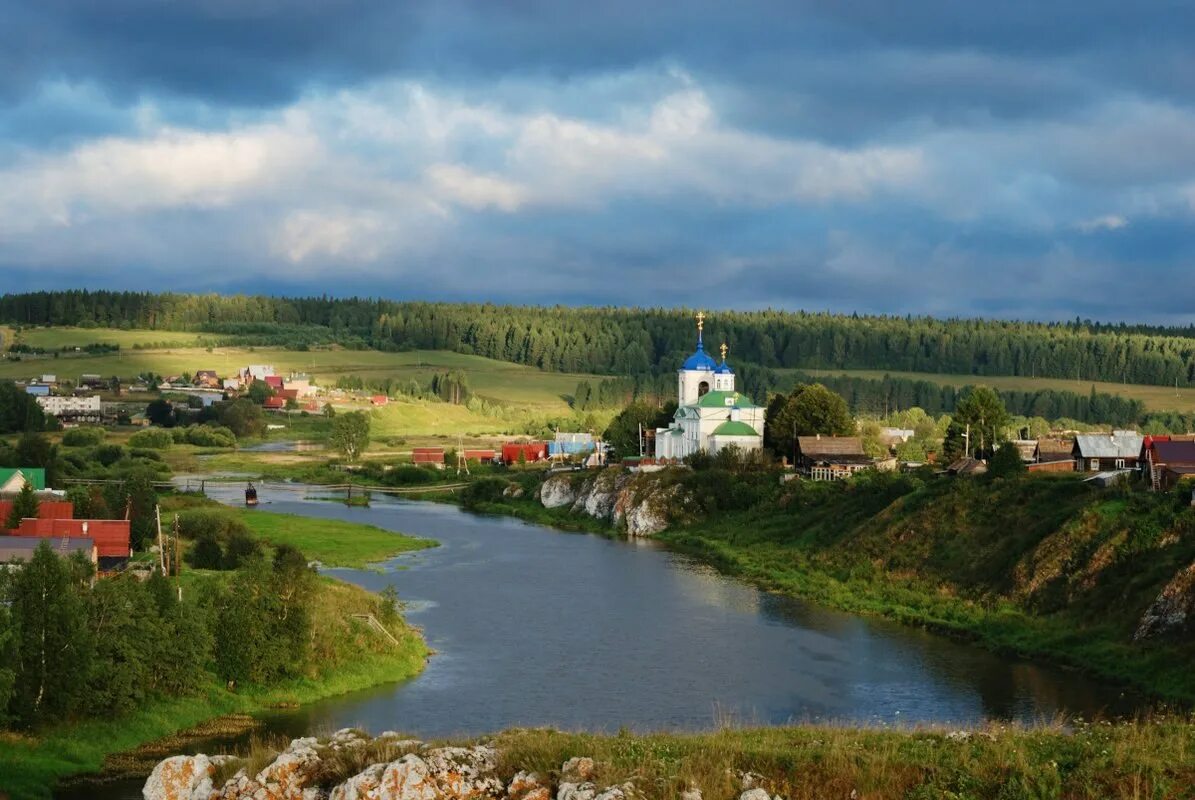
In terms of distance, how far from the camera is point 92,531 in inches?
1859

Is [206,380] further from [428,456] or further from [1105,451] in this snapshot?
[1105,451]

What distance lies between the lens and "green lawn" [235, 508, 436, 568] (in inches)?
2308

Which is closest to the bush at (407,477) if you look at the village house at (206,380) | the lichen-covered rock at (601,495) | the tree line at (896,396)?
the lichen-covered rock at (601,495)

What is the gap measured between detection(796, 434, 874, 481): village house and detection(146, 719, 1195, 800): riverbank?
55.9 metres

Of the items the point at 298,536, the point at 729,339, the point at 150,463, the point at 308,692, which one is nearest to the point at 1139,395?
the point at 729,339

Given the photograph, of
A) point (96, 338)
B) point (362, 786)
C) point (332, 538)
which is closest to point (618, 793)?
point (362, 786)

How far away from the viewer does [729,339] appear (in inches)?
7736

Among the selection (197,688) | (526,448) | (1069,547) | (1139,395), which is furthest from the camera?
(1139,395)

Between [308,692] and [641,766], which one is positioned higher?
[641,766]

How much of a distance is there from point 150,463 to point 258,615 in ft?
207

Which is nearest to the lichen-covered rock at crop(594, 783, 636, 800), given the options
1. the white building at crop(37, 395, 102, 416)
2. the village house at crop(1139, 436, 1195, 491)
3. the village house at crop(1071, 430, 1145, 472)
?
the village house at crop(1139, 436, 1195, 491)

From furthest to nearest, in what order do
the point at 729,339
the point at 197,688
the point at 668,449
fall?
the point at 729,339 → the point at 668,449 → the point at 197,688

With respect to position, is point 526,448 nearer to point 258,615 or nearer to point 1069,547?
point 1069,547

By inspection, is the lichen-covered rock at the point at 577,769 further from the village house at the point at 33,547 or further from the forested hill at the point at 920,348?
the forested hill at the point at 920,348
